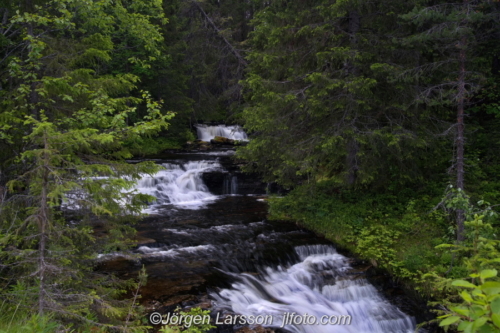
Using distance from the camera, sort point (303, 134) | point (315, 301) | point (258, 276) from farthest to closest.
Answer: point (303, 134), point (258, 276), point (315, 301)

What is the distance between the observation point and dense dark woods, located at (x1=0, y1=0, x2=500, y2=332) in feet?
13.7

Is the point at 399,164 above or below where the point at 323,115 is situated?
below

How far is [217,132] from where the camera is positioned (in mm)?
26688

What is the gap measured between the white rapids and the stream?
0.02 m

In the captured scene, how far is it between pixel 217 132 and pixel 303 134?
17184 mm

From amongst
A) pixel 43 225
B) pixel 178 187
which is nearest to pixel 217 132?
pixel 178 187

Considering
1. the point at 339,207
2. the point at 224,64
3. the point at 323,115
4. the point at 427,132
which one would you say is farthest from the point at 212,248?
the point at 224,64

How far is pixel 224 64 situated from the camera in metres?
21.4

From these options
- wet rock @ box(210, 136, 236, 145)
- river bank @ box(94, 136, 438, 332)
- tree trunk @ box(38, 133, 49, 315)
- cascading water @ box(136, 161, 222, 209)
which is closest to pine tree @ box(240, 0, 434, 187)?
river bank @ box(94, 136, 438, 332)

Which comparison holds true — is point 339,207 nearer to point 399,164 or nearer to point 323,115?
point 399,164

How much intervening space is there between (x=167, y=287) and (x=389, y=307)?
4.58 meters

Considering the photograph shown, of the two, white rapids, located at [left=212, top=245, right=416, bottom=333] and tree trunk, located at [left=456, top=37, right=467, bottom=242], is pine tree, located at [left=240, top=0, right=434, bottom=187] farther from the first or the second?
white rapids, located at [left=212, top=245, right=416, bottom=333]

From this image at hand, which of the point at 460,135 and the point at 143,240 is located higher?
the point at 460,135

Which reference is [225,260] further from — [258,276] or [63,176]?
[63,176]
